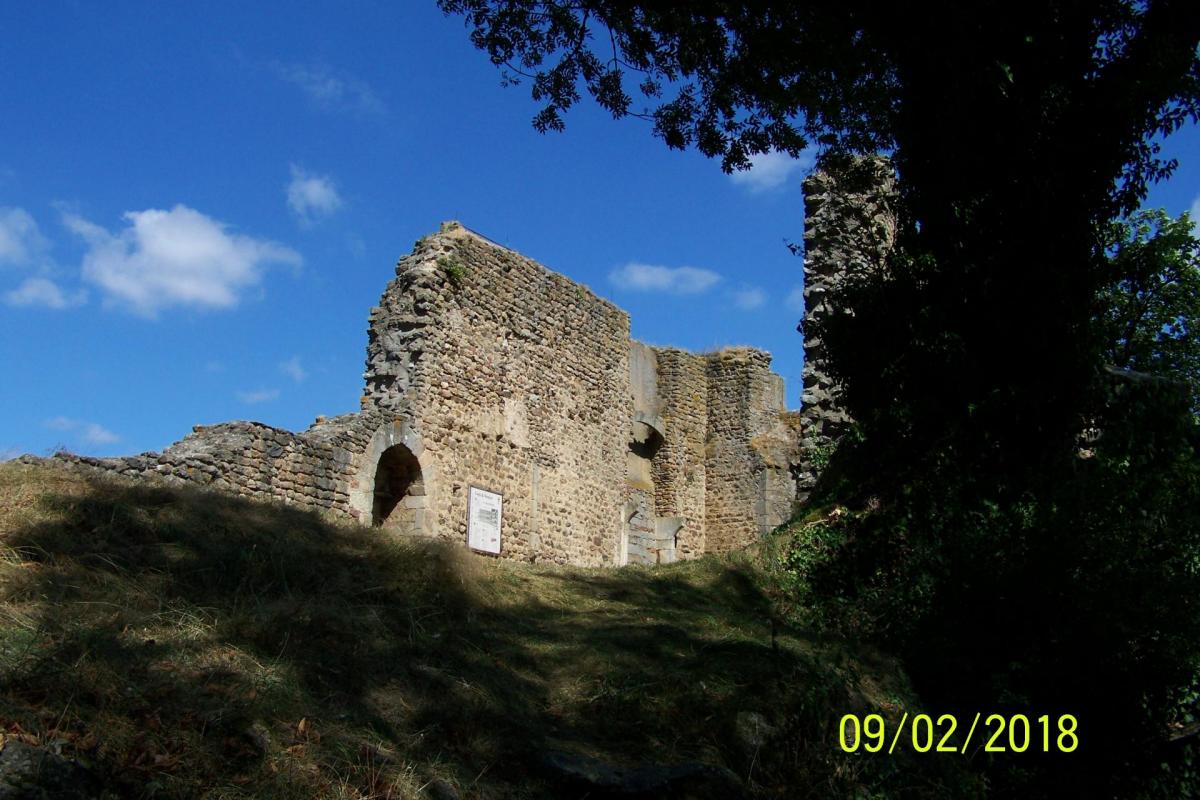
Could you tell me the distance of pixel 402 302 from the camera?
15.0m

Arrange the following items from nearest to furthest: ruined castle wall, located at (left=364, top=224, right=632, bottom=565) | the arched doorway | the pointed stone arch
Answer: the pointed stone arch, the arched doorway, ruined castle wall, located at (left=364, top=224, right=632, bottom=565)

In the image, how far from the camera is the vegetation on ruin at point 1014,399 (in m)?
6.93

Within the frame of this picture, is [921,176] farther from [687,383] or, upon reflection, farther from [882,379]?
[687,383]

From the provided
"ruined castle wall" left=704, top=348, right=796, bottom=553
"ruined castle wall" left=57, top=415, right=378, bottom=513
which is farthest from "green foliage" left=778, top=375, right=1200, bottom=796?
"ruined castle wall" left=704, top=348, right=796, bottom=553

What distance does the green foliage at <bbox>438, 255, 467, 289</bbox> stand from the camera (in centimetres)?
1531

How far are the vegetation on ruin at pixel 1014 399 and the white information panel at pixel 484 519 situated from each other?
20.3ft

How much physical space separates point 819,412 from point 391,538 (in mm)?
6099

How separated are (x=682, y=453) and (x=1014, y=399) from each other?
14.7 m

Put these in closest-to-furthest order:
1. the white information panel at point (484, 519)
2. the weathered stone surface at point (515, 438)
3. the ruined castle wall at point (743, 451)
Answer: the weathered stone surface at point (515, 438) < the white information panel at point (484, 519) < the ruined castle wall at point (743, 451)

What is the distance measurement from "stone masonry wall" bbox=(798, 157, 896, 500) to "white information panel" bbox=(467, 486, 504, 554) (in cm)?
507
